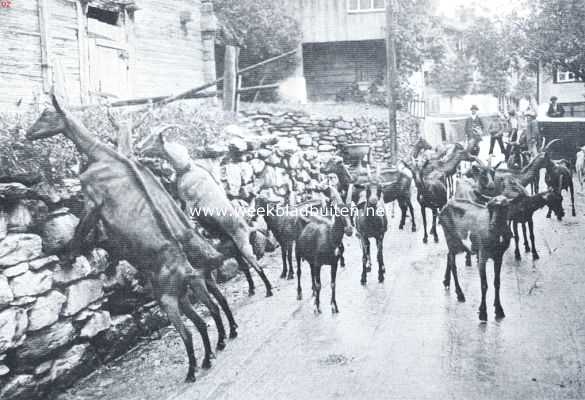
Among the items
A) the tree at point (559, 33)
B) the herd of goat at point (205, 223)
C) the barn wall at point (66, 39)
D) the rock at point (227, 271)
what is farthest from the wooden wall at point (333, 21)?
the rock at point (227, 271)

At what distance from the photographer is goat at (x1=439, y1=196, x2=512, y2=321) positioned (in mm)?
7078

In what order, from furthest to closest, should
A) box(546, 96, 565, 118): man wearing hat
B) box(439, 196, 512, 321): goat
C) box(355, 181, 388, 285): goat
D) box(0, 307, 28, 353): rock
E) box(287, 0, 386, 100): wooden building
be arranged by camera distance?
1. box(287, 0, 386, 100): wooden building
2. box(546, 96, 565, 118): man wearing hat
3. box(355, 181, 388, 285): goat
4. box(439, 196, 512, 321): goat
5. box(0, 307, 28, 353): rock

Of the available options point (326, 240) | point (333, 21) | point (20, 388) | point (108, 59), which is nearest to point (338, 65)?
point (333, 21)

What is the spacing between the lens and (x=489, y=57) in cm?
3959

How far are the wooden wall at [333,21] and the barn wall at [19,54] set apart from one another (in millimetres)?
17553

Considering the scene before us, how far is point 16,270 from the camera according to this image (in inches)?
214

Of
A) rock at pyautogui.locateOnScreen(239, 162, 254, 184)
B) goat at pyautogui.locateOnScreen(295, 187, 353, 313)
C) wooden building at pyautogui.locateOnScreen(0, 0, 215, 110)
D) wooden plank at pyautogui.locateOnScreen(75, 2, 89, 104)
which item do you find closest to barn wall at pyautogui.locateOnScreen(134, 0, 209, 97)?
wooden building at pyautogui.locateOnScreen(0, 0, 215, 110)

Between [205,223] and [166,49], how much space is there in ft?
36.1

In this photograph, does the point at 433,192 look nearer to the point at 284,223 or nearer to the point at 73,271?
the point at 284,223

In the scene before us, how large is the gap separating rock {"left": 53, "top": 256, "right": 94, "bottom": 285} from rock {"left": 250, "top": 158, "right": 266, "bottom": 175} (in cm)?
543

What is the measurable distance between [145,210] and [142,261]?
0.52m

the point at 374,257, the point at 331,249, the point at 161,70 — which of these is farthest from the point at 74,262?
the point at 161,70

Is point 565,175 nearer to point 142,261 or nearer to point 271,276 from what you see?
point 271,276

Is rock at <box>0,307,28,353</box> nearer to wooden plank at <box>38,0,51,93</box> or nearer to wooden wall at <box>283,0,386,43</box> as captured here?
wooden plank at <box>38,0,51,93</box>
